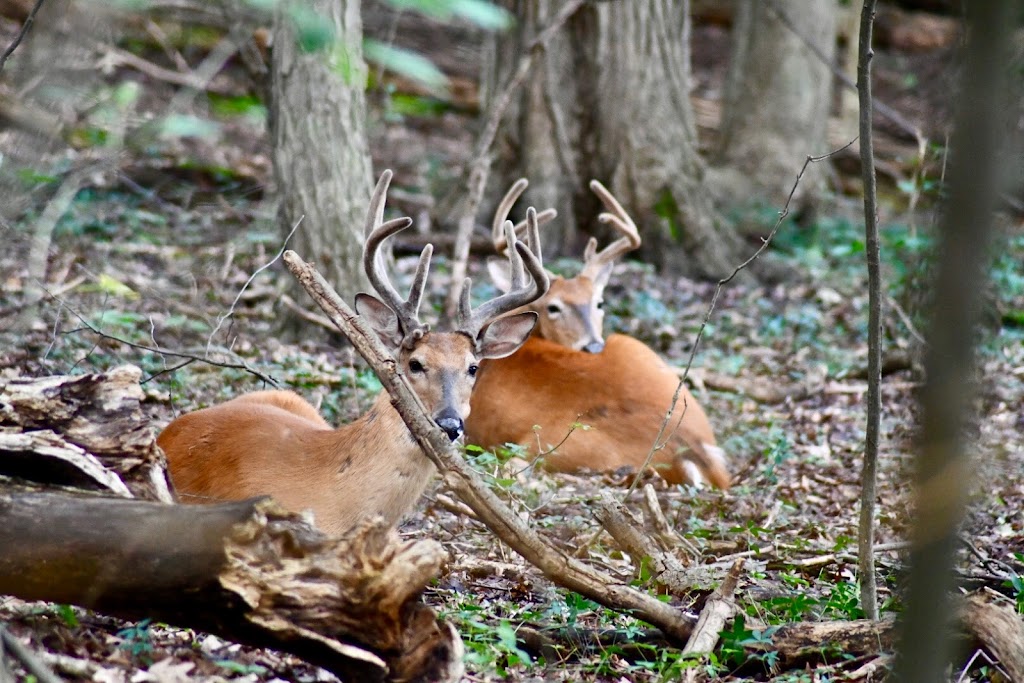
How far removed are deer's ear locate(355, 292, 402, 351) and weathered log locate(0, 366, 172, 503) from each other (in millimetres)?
1560

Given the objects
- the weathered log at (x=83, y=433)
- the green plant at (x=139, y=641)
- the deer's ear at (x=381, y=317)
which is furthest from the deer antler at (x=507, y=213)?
the green plant at (x=139, y=641)

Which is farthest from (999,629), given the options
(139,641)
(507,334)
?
(507,334)

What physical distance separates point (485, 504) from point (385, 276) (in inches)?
66.5

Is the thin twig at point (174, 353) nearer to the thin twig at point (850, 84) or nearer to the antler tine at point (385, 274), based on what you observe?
the antler tine at point (385, 274)

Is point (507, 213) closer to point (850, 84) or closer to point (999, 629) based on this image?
point (850, 84)

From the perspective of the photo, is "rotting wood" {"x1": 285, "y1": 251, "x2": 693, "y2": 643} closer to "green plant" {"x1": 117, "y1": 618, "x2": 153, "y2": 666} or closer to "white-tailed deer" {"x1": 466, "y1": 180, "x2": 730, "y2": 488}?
"green plant" {"x1": 117, "y1": 618, "x2": 153, "y2": 666}

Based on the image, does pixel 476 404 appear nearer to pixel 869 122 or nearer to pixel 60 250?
pixel 60 250

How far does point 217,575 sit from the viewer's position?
289 cm

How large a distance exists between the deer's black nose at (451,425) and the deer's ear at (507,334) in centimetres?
73

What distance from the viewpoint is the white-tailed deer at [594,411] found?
6297 mm

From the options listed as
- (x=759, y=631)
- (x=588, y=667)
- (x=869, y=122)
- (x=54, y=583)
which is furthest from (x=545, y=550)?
(x=869, y=122)

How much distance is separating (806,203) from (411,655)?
9790 mm

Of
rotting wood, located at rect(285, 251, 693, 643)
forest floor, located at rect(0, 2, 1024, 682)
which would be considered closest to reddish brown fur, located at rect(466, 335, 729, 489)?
forest floor, located at rect(0, 2, 1024, 682)

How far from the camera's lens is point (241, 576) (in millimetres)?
2902
